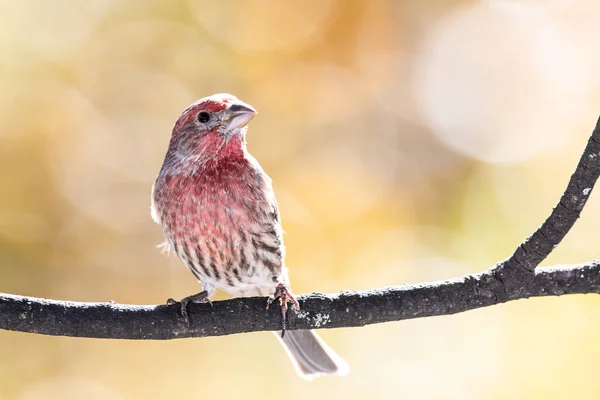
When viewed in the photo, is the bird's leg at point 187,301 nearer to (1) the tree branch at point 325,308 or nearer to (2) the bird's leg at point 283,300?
(1) the tree branch at point 325,308

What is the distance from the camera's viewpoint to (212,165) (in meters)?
3.79

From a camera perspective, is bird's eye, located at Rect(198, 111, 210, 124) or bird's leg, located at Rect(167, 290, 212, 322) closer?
bird's leg, located at Rect(167, 290, 212, 322)

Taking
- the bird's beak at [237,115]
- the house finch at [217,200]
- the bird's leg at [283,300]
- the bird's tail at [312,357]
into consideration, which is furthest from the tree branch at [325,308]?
the bird's tail at [312,357]

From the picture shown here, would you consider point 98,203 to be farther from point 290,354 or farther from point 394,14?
point 394,14

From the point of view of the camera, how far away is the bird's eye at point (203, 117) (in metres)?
3.82

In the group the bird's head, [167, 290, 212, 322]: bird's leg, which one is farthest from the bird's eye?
[167, 290, 212, 322]: bird's leg

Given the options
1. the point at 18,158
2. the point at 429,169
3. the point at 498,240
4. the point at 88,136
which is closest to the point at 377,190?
the point at 429,169

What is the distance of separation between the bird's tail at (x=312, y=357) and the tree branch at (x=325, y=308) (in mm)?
1160

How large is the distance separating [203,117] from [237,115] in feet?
0.71

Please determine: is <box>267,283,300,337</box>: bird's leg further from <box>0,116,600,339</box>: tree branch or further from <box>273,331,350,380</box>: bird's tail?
<box>273,331,350,380</box>: bird's tail

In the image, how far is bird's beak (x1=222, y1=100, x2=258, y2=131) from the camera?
143 inches

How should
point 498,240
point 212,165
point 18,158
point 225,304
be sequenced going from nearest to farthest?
1. point 225,304
2. point 212,165
3. point 498,240
4. point 18,158

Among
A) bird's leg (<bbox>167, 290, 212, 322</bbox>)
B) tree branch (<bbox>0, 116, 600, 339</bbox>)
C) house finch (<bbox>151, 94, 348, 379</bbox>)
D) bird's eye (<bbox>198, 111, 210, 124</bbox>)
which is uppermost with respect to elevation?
bird's eye (<bbox>198, 111, 210, 124</bbox>)

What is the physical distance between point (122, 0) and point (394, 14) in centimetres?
197
